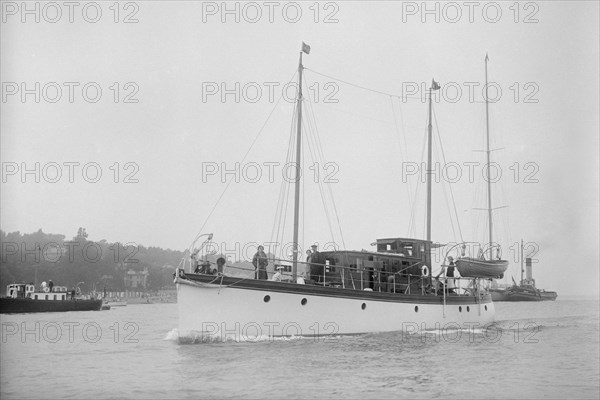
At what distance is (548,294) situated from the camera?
5032 inches

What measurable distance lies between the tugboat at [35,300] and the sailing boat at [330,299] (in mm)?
42724

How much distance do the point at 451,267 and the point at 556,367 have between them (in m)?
13.3

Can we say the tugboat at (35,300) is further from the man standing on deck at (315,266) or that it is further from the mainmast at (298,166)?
the mainmast at (298,166)

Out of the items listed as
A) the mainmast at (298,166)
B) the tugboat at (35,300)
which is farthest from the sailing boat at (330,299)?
the tugboat at (35,300)

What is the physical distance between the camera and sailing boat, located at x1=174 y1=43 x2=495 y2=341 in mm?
24219

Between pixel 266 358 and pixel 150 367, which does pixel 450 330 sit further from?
pixel 150 367

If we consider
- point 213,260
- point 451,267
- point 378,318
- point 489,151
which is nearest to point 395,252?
point 451,267

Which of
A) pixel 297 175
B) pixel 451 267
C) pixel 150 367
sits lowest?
pixel 150 367

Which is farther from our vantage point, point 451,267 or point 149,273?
point 149,273

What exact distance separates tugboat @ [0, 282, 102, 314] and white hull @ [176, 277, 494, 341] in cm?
4276

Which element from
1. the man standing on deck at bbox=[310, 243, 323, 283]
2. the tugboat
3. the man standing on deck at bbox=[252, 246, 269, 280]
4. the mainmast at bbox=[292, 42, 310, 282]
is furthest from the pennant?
→ the tugboat

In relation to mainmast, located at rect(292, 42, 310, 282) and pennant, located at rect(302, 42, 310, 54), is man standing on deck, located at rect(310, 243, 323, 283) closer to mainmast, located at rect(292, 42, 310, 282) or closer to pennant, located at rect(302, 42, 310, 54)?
mainmast, located at rect(292, 42, 310, 282)

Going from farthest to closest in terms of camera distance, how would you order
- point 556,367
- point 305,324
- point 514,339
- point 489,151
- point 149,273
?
point 149,273
point 489,151
point 514,339
point 305,324
point 556,367

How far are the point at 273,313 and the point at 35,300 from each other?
47.0 m
